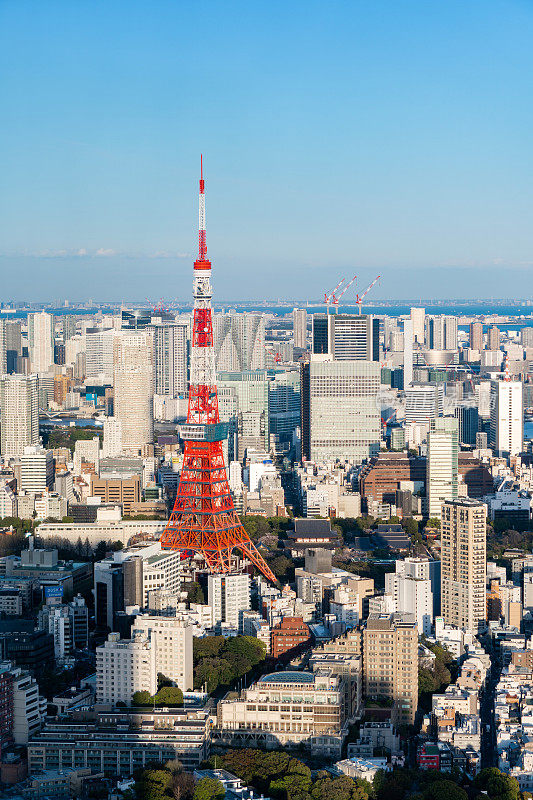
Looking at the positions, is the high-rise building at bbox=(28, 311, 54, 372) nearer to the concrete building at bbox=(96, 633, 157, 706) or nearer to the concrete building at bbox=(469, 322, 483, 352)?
the concrete building at bbox=(469, 322, 483, 352)

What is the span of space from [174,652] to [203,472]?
5377 mm

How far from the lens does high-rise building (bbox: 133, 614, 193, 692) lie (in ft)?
38.3

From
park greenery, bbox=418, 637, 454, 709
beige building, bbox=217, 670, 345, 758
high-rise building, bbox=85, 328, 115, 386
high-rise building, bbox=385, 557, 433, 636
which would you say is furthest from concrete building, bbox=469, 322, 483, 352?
beige building, bbox=217, 670, 345, 758

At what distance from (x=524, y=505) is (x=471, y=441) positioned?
8041 mm

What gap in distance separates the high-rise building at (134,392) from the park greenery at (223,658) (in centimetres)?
1421

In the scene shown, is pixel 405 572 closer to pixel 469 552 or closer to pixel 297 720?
pixel 469 552

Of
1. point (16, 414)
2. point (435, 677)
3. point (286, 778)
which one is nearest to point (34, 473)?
point (16, 414)

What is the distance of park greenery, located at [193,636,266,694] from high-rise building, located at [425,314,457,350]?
1372 inches

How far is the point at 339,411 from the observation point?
82.1ft

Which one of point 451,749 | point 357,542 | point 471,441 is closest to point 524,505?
point 357,542

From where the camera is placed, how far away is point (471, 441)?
92.2 feet

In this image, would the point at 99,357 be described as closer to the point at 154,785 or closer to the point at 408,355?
the point at 408,355

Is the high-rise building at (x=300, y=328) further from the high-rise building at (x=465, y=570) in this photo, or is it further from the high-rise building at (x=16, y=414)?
the high-rise building at (x=465, y=570)

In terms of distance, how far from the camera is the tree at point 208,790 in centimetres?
915
